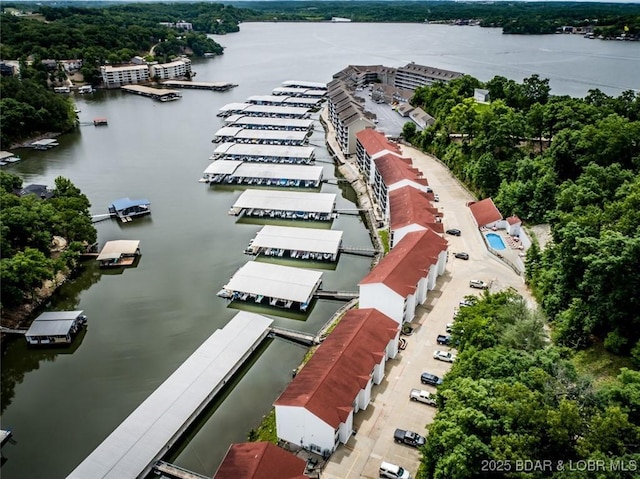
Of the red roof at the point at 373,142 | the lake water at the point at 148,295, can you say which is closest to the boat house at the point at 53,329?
the lake water at the point at 148,295

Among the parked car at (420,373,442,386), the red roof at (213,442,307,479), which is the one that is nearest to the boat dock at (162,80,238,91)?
the parked car at (420,373,442,386)

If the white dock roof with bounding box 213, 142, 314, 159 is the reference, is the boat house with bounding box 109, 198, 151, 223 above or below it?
below

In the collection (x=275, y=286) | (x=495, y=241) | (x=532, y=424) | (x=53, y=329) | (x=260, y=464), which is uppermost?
(x=532, y=424)

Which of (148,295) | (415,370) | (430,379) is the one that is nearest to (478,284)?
(415,370)

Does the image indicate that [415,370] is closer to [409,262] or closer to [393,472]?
[393,472]

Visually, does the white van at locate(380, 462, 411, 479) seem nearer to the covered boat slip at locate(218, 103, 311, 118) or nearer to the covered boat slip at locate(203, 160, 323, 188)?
the covered boat slip at locate(203, 160, 323, 188)

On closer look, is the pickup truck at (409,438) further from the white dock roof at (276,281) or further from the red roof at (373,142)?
the red roof at (373,142)
